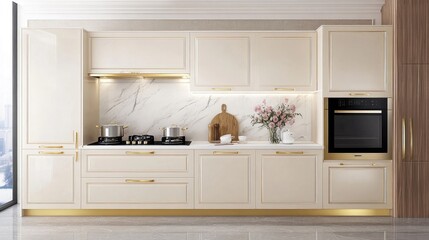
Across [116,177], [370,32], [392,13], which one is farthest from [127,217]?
[392,13]

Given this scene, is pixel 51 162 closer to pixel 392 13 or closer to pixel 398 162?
pixel 398 162

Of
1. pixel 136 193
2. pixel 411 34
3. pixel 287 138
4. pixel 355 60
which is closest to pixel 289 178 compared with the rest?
pixel 287 138

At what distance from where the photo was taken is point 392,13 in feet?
14.7

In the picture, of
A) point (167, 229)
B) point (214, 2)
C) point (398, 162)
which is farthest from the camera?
point (214, 2)

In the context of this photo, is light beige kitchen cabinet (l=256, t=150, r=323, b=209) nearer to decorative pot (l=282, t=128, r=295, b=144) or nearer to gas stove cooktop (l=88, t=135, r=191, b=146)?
decorative pot (l=282, t=128, r=295, b=144)

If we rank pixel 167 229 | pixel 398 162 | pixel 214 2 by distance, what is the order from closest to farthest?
pixel 167 229, pixel 398 162, pixel 214 2

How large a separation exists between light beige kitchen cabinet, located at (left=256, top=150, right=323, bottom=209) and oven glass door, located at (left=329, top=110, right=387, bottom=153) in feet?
0.93

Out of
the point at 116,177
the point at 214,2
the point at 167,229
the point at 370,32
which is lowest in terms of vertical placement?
the point at 167,229

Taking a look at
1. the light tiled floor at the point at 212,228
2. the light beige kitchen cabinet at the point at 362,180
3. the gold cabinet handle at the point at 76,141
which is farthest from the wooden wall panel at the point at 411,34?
the gold cabinet handle at the point at 76,141

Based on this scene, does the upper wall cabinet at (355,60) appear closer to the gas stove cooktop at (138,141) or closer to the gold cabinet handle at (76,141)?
the gas stove cooktop at (138,141)

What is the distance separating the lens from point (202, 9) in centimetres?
495

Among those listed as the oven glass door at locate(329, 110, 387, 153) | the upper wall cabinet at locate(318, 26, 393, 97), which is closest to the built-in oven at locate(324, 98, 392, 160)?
the oven glass door at locate(329, 110, 387, 153)

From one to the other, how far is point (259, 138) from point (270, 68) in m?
0.88

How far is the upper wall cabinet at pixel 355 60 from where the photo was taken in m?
4.45
